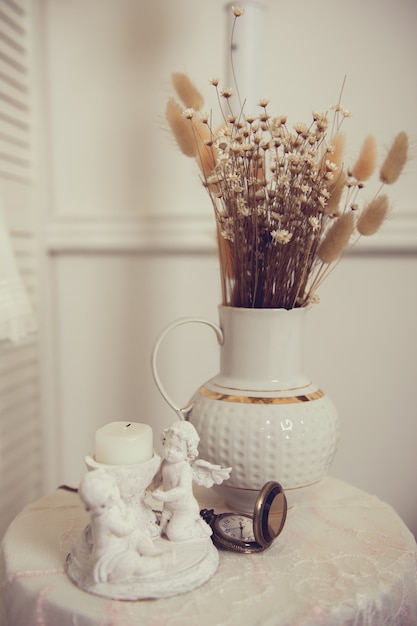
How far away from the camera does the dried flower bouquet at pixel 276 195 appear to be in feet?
2.42

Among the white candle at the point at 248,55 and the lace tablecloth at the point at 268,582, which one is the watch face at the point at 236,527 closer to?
the lace tablecloth at the point at 268,582

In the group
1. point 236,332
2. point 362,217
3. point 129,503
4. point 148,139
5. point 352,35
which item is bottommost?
point 129,503

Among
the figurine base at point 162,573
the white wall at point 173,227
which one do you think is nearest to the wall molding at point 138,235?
the white wall at point 173,227

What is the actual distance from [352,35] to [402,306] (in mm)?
563

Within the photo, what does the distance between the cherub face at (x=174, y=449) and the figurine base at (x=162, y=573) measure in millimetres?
95

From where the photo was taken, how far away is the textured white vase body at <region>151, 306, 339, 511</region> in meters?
0.76

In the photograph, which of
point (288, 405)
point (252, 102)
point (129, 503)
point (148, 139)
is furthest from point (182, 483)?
point (148, 139)

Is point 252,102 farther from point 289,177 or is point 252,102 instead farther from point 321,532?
point 321,532

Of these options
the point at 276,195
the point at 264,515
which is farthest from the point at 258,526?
the point at 276,195

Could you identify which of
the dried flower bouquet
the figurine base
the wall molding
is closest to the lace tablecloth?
the figurine base

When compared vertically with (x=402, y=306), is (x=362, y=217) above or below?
above

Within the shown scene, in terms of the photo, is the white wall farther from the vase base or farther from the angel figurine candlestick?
the angel figurine candlestick

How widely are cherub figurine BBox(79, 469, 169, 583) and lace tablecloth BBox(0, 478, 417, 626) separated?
0.11 feet

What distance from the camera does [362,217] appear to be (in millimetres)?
813
